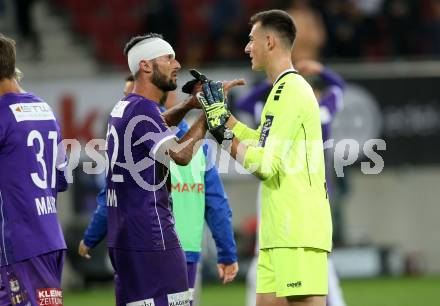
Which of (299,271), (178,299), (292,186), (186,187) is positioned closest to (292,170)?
(292,186)

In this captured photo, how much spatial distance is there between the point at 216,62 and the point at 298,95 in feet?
36.4

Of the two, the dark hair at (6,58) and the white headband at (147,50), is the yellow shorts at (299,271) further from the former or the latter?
the dark hair at (6,58)

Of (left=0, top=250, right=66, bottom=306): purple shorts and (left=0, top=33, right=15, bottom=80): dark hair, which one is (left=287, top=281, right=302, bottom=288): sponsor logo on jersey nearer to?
(left=0, top=250, right=66, bottom=306): purple shorts

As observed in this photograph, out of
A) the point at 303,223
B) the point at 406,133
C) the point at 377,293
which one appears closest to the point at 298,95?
the point at 303,223

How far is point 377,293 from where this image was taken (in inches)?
576

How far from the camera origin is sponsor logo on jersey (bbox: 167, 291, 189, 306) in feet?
23.3

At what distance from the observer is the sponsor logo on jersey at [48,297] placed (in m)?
7.00

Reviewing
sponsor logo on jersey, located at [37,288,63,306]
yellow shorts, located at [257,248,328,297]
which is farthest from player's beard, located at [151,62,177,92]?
sponsor logo on jersey, located at [37,288,63,306]

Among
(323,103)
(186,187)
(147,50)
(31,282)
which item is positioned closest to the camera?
(31,282)

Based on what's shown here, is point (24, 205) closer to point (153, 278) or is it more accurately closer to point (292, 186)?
point (153, 278)

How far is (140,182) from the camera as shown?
7.12 meters

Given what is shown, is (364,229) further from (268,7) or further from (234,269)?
(234,269)

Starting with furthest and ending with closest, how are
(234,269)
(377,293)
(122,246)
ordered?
(377,293) → (234,269) → (122,246)

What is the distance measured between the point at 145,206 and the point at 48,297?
81 cm
